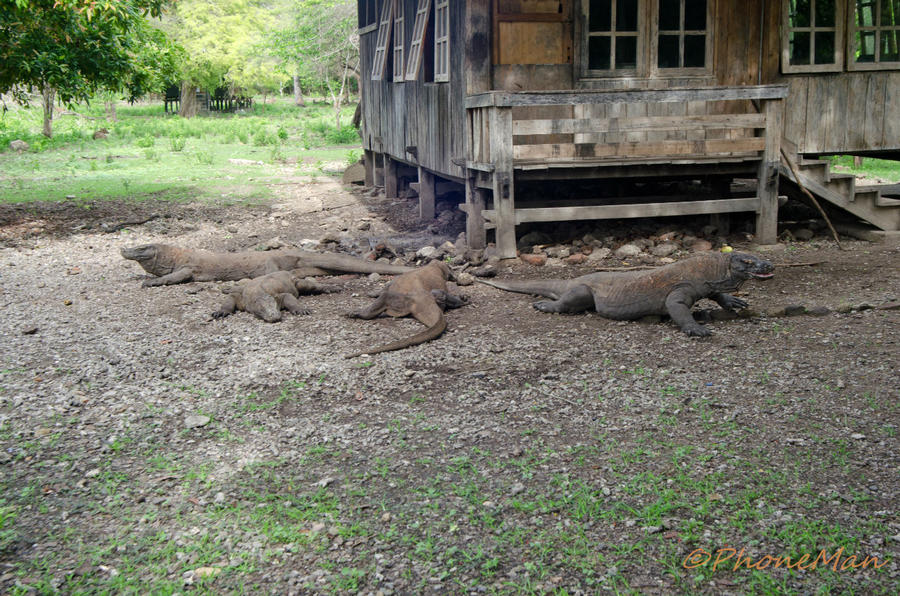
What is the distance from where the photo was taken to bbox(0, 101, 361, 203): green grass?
685 inches

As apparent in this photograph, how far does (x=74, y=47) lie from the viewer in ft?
40.4

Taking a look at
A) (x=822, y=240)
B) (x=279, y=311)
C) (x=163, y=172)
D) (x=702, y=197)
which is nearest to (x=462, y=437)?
(x=279, y=311)

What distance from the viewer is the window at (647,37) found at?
417 inches

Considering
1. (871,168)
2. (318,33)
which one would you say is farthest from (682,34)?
(318,33)

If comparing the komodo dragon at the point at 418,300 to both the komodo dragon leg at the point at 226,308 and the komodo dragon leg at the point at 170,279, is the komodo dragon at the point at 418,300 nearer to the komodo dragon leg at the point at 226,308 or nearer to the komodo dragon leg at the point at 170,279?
the komodo dragon leg at the point at 226,308

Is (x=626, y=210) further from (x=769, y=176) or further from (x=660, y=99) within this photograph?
(x=769, y=176)

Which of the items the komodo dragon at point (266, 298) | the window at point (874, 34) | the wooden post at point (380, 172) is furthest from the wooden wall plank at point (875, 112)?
the wooden post at point (380, 172)

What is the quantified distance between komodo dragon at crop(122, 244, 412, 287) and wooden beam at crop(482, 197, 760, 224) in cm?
166

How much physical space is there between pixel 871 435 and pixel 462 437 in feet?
7.83

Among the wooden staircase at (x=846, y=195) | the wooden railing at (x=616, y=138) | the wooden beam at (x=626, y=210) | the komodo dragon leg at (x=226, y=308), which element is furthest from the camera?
the wooden staircase at (x=846, y=195)

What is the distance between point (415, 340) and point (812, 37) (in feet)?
26.2

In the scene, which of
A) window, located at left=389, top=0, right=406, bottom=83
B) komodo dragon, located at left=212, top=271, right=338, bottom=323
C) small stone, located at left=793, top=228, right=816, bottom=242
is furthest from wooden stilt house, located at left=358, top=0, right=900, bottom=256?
komodo dragon, located at left=212, top=271, right=338, bottom=323

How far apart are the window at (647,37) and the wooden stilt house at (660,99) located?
2 centimetres

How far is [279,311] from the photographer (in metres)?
7.92
